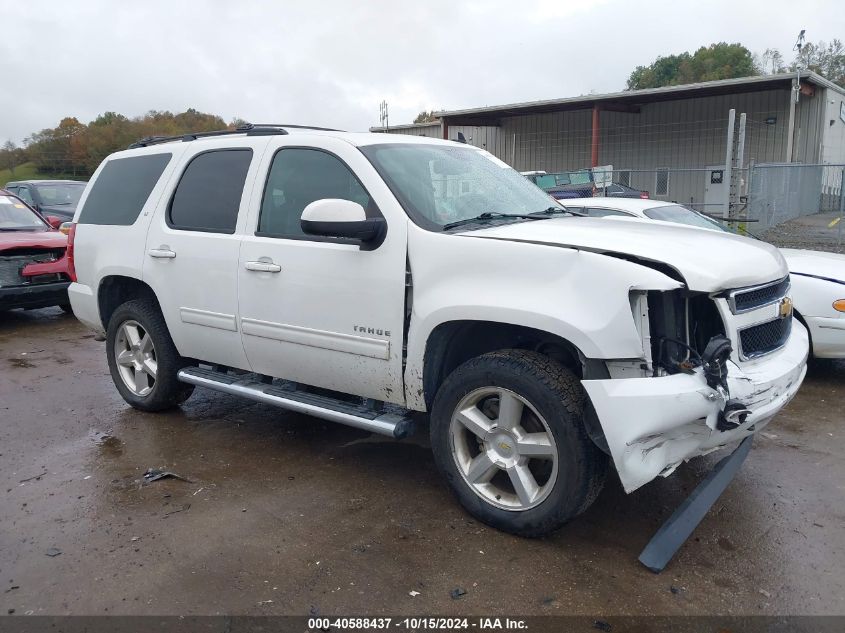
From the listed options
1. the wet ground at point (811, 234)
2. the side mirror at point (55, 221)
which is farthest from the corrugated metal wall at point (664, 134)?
the side mirror at point (55, 221)

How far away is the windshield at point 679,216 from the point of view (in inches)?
307

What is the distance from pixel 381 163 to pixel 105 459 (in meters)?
2.58

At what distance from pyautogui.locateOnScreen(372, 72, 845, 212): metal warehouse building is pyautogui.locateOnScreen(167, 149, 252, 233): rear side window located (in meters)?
17.8

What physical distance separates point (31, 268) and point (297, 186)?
20.4 feet

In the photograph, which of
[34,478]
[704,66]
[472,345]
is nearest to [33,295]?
[34,478]

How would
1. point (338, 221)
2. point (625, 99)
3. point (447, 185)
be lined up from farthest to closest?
1. point (625, 99)
2. point (447, 185)
3. point (338, 221)

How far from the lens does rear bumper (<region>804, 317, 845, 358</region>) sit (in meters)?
5.61

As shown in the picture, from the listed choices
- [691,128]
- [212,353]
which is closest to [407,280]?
[212,353]

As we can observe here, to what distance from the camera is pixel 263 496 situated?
401cm

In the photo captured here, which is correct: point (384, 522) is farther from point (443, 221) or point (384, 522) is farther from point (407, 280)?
point (443, 221)

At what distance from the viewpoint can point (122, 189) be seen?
17.9 feet

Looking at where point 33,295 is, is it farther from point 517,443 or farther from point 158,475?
point 517,443

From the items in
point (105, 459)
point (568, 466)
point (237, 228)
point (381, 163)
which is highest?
point (381, 163)

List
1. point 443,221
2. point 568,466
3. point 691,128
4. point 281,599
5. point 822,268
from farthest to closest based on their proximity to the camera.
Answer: point 691,128, point 822,268, point 443,221, point 568,466, point 281,599
